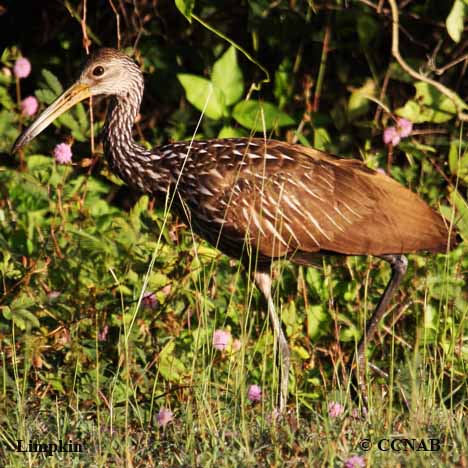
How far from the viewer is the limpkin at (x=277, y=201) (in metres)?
4.81

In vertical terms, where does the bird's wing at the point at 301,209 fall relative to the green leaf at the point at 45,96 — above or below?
below

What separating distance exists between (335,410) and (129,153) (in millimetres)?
1704

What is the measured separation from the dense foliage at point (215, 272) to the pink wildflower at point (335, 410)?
0.03 meters

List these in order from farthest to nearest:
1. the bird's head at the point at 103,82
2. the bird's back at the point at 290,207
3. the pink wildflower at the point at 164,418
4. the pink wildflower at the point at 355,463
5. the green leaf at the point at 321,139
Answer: the green leaf at the point at 321,139 → the bird's head at the point at 103,82 → the bird's back at the point at 290,207 → the pink wildflower at the point at 164,418 → the pink wildflower at the point at 355,463

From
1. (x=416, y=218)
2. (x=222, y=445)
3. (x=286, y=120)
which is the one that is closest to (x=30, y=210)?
(x=286, y=120)

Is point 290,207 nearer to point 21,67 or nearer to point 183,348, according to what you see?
point 183,348

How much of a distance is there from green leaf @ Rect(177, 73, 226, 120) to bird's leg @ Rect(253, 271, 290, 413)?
97 centimetres

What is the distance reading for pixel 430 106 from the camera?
232 inches

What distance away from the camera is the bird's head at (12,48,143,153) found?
507cm

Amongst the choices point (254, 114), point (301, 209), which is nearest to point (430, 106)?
point (254, 114)

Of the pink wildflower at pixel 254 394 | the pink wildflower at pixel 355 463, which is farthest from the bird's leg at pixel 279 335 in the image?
the pink wildflower at pixel 355 463

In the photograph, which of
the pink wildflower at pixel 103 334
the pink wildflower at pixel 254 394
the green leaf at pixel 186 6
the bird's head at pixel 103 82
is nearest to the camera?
the pink wildflower at pixel 254 394

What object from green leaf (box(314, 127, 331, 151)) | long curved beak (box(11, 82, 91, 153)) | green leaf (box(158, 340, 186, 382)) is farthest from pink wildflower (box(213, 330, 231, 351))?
green leaf (box(314, 127, 331, 151))

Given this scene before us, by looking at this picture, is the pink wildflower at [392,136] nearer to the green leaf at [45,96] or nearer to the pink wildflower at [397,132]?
the pink wildflower at [397,132]
